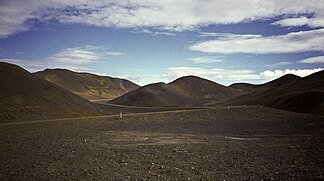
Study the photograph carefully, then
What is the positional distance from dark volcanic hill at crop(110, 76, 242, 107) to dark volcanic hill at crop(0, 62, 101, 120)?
31.5 metres

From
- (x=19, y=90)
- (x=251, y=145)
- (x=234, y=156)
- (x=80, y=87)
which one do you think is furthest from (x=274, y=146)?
(x=80, y=87)

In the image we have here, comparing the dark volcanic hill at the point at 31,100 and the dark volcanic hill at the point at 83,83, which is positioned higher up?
the dark volcanic hill at the point at 83,83

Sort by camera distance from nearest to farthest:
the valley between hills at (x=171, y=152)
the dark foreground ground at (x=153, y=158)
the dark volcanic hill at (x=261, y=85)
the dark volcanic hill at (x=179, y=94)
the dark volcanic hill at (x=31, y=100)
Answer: the dark foreground ground at (x=153, y=158), the valley between hills at (x=171, y=152), the dark volcanic hill at (x=31, y=100), the dark volcanic hill at (x=179, y=94), the dark volcanic hill at (x=261, y=85)

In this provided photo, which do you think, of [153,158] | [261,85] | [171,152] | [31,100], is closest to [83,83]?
[261,85]

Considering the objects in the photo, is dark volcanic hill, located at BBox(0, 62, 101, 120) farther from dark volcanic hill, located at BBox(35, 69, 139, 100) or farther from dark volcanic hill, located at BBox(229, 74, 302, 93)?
dark volcanic hill, located at BBox(229, 74, 302, 93)

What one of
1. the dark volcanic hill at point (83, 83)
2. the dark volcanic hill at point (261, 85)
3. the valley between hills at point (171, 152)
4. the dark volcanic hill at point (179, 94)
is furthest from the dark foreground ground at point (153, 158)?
the dark volcanic hill at point (83, 83)

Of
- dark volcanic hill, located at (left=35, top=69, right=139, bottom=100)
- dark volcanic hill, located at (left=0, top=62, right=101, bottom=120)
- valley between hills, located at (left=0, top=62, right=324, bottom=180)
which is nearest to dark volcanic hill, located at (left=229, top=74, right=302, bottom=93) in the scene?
dark volcanic hill, located at (left=35, top=69, right=139, bottom=100)

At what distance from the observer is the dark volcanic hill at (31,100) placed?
29327 mm

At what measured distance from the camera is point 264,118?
24453 mm

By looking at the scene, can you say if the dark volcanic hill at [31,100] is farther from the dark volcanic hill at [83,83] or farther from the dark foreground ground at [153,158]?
the dark volcanic hill at [83,83]

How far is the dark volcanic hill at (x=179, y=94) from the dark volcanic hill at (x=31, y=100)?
31.5 m

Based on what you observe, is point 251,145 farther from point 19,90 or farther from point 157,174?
point 19,90

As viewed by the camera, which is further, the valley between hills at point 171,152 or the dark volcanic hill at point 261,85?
the dark volcanic hill at point 261,85

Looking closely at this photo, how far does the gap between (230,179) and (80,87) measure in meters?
120
